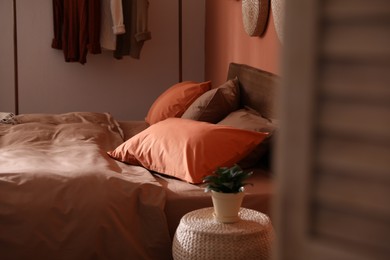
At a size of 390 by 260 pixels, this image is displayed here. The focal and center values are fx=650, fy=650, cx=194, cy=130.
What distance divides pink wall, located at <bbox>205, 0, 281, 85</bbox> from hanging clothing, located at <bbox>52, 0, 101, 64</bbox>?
92 centimetres

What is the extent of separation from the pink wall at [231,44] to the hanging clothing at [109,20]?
77 cm

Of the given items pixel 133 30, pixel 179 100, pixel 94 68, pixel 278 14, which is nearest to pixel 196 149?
pixel 278 14

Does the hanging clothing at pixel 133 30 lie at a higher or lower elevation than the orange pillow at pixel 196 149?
higher

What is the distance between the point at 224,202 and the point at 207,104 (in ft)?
3.65

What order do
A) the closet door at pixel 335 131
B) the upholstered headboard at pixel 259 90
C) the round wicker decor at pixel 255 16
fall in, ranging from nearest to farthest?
the closet door at pixel 335 131 < the upholstered headboard at pixel 259 90 < the round wicker decor at pixel 255 16

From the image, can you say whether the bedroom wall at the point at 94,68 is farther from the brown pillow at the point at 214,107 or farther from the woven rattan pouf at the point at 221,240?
the woven rattan pouf at the point at 221,240

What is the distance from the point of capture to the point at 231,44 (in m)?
4.39

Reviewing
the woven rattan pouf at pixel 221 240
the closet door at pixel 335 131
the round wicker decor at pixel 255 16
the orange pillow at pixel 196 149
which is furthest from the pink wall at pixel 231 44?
the closet door at pixel 335 131

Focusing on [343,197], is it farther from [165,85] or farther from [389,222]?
[165,85]

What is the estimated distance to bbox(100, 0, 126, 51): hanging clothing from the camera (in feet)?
16.7

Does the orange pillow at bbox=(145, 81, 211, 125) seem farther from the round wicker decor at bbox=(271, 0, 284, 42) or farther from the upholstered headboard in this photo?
the round wicker decor at bbox=(271, 0, 284, 42)

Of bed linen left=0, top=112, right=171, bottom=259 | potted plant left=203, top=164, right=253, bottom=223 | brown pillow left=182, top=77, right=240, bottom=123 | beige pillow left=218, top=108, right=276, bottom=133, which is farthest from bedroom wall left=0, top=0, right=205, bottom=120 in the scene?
potted plant left=203, top=164, right=253, bottom=223

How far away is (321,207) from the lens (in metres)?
0.38

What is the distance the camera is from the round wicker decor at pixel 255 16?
3.39m
